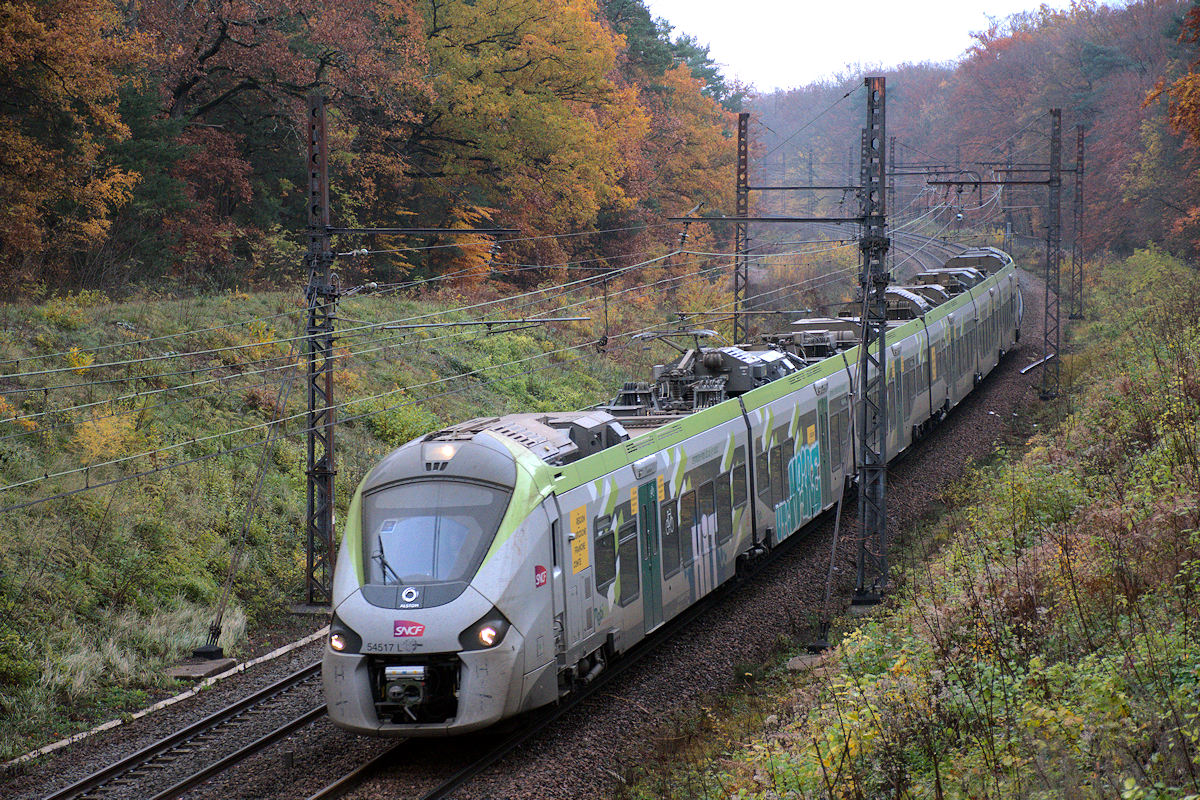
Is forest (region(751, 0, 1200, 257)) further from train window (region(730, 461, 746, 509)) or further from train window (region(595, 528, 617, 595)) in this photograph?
train window (region(595, 528, 617, 595))

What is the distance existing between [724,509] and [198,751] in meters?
7.96

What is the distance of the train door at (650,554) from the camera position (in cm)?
1397

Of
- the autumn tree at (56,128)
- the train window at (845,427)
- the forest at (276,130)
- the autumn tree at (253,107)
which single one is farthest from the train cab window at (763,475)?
the autumn tree at (253,107)

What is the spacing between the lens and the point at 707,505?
16016 millimetres

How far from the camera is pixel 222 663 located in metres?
16.2

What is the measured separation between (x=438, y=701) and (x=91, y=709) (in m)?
6.14

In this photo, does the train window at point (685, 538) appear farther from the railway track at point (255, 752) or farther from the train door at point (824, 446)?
the train door at point (824, 446)

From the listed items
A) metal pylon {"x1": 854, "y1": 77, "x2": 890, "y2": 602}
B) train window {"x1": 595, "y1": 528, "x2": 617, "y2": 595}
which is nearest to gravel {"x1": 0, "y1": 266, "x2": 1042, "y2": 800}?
metal pylon {"x1": 854, "y1": 77, "x2": 890, "y2": 602}

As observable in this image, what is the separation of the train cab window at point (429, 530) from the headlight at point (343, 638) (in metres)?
0.52

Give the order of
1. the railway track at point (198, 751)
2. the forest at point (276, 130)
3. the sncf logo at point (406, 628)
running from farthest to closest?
the forest at point (276, 130) < the railway track at point (198, 751) < the sncf logo at point (406, 628)

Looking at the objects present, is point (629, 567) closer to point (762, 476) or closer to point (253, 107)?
point (762, 476)

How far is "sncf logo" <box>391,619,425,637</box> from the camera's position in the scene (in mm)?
10695

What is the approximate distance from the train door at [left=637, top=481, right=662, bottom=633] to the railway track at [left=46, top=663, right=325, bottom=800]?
4.22 m

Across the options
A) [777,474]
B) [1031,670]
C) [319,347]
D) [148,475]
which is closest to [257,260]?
[148,475]
